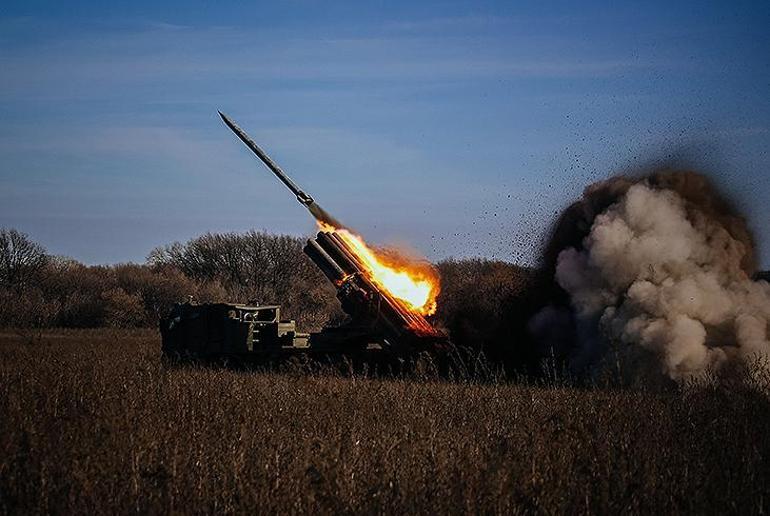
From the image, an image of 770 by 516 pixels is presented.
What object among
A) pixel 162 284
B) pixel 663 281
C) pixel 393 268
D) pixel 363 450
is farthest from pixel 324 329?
pixel 162 284

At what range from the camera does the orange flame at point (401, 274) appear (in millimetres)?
22656

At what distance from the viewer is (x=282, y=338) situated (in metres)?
23.1

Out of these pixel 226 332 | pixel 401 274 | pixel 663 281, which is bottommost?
pixel 226 332

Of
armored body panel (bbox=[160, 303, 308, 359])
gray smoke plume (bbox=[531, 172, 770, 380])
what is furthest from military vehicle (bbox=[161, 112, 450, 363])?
gray smoke plume (bbox=[531, 172, 770, 380])

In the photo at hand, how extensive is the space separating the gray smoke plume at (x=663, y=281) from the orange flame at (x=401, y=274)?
117 inches

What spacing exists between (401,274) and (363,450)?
13500 millimetres

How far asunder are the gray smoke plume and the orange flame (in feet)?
9.74

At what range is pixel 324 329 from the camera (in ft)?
74.5

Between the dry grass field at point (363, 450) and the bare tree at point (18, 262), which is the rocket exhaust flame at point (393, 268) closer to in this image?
the dry grass field at point (363, 450)

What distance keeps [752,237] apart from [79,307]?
36167 mm

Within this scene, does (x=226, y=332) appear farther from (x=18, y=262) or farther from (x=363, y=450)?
(x=18, y=262)

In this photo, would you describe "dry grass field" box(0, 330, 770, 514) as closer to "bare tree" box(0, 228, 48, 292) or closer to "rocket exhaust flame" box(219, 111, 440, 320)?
"rocket exhaust flame" box(219, 111, 440, 320)

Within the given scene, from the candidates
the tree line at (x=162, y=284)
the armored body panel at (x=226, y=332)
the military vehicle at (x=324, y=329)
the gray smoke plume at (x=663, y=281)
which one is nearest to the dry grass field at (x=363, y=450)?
the gray smoke plume at (x=663, y=281)

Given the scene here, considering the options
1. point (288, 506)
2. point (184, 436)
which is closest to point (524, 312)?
point (184, 436)
